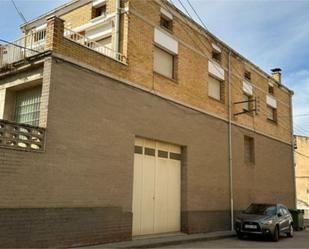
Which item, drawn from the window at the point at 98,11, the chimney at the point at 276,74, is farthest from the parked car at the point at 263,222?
the chimney at the point at 276,74

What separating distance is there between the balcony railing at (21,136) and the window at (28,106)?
65.0 inches

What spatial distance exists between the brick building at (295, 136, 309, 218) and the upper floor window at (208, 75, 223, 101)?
83.8 ft

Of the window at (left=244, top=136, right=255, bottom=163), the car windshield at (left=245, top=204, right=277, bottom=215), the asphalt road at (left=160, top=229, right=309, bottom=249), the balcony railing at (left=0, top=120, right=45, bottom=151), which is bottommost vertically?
the asphalt road at (left=160, top=229, right=309, bottom=249)

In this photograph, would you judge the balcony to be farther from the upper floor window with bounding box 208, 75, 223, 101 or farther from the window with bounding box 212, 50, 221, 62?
the window with bounding box 212, 50, 221, 62

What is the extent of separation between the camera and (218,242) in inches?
596

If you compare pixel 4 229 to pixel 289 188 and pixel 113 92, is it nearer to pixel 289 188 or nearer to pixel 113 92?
pixel 113 92

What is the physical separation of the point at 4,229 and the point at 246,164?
14.1 metres

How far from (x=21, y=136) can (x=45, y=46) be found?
2884 millimetres

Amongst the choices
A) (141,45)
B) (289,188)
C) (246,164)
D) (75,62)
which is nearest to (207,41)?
(141,45)

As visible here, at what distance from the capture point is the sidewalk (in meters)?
12.1

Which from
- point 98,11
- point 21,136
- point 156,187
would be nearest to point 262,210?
point 156,187

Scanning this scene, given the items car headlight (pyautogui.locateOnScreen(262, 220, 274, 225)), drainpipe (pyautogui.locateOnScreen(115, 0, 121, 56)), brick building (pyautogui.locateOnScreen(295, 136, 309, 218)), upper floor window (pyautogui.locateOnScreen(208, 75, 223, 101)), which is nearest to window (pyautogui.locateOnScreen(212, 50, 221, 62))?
upper floor window (pyautogui.locateOnScreen(208, 75, 223, 101))

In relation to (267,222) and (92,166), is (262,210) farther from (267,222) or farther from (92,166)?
(92,166)

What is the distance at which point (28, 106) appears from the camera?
12859mm
